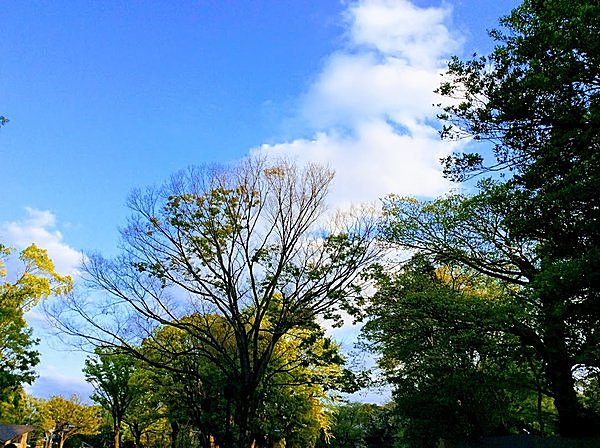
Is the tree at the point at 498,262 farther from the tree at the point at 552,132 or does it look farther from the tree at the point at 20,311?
the tree at the point at 20,311

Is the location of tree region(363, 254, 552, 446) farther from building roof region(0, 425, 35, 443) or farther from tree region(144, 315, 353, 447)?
building roof region(0, 425, 35, 443)

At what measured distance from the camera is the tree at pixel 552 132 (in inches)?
322

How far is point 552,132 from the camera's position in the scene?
901 cm

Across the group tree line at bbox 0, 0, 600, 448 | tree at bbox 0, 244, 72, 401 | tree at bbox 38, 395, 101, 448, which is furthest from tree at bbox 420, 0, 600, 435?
tree at bbox 38, 395, 101, 448

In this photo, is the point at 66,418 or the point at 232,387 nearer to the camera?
the point at 232,387

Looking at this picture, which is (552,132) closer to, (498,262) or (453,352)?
(498,262)

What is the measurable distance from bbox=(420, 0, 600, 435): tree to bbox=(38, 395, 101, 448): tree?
42.5 metres

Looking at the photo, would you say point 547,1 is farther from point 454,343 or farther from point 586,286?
point 454,343

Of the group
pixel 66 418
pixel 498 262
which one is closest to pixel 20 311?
pixel 498 262

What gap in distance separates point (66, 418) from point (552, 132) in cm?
4512

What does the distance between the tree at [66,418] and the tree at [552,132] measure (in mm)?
42540

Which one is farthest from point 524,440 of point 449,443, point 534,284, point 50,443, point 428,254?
point 50,443

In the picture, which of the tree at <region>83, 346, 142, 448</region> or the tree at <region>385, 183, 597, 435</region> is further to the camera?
the tree at <region>83, 346, 142, 448</region>

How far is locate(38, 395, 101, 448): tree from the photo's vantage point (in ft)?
136
